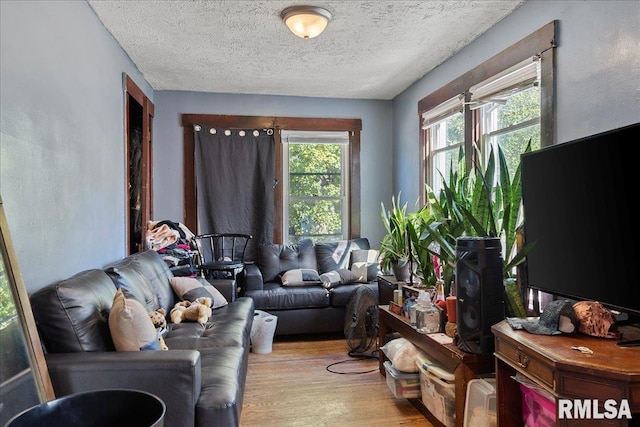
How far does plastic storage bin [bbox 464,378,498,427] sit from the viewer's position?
1980mm

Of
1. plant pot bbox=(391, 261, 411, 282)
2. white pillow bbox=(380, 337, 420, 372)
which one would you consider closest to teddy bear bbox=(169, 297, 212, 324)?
white pillow bbox=(380, 337, 420, 372)

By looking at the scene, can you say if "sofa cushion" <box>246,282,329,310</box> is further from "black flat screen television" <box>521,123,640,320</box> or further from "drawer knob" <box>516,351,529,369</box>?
"drawer knob" <box>516,351,529,369</box>

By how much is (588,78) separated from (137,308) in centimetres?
247

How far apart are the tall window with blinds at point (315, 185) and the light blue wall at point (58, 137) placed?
2127 mm

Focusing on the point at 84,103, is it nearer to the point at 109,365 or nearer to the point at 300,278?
the point at 109,365

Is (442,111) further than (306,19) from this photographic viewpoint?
Yes

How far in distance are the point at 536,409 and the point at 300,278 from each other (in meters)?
2.72

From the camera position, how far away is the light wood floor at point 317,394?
99.4 inches

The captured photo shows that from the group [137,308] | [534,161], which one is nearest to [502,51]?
[534,161]

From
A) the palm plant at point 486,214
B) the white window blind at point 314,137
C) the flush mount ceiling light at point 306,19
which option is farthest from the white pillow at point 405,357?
the white window blind at point 314,137

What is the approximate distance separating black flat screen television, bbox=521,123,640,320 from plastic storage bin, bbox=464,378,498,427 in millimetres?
519

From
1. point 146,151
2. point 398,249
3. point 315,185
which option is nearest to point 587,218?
point 398,249

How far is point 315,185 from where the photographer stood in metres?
5.11

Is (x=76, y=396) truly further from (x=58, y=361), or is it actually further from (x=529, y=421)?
(x=529, y=421)
